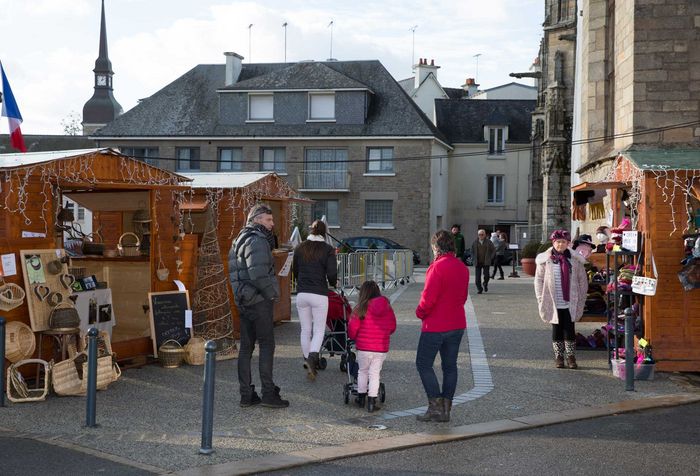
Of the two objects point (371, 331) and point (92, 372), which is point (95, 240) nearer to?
point (92, 372)

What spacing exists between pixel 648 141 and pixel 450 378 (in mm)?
9143

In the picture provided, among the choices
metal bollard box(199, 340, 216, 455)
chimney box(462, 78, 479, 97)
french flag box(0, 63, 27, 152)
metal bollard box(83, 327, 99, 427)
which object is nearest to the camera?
metal bollard box(199, 340, 216, 455)

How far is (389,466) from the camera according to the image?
7.30 meters

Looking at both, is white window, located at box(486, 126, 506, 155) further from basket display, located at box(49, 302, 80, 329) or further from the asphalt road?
the asphalt road

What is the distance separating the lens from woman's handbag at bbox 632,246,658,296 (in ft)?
37.1

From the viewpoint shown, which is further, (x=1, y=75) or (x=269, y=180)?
(x=269, y=180)

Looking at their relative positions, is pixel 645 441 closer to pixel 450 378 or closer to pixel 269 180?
pixel 450 378

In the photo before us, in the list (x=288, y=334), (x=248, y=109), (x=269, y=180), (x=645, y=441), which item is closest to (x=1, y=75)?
(x=269, y=180)

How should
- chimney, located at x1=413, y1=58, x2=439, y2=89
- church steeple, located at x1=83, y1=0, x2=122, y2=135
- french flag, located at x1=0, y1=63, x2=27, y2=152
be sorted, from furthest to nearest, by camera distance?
church steeple, located at x1=83, y1=0, x2=122, y2=135
chimney, located at x1=413, y1=58, x2=439, y2=89
french flag, located at x1=0, y1=63, x2=27, y2=152

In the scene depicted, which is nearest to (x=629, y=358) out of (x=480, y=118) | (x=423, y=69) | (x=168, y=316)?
(x=168, y=316)

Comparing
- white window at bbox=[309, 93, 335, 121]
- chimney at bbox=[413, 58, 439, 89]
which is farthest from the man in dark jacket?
chimney at bbox=[413, 58, 439, 89]

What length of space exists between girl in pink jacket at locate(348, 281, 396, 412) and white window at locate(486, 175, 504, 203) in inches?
1756

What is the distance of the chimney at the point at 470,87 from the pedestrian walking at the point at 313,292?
57.9 meters

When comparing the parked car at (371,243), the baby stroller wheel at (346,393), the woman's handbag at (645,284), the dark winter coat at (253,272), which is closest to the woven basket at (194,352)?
the dark winter coat at (253,272)
